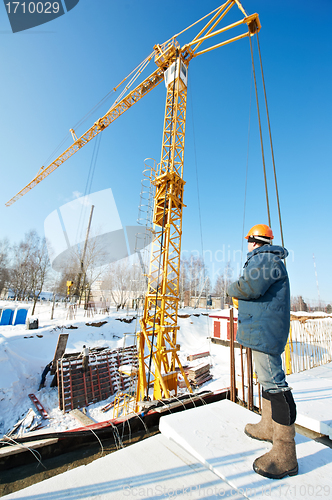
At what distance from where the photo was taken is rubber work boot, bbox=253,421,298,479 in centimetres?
146

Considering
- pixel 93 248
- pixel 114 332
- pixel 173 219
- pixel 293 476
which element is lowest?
pixel 114 332

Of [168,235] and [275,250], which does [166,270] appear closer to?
[168,235]

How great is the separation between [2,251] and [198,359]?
109 ft

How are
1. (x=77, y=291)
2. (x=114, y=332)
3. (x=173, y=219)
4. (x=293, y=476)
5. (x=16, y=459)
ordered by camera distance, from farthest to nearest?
(x=77, y=291) → (x=114, y=332) → (x=173, y=219) → (x=16, y=459) → (x=293, y=476)

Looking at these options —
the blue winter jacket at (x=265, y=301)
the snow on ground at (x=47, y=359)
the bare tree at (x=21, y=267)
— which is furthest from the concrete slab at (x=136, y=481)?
the bare tree at (x=21, y=267)

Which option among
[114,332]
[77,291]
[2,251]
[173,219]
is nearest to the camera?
[173,219]

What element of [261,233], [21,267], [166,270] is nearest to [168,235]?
[166,270]

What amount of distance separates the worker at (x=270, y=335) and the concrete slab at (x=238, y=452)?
9cm

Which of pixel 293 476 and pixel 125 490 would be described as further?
pixel 293 476

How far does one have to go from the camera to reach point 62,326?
563 inches

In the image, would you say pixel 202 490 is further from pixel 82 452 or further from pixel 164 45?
pixel 164 45

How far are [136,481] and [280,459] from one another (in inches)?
39.7

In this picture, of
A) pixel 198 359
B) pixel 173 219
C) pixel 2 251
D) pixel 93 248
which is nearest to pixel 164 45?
pixel 173 219

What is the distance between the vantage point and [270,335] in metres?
1.65
